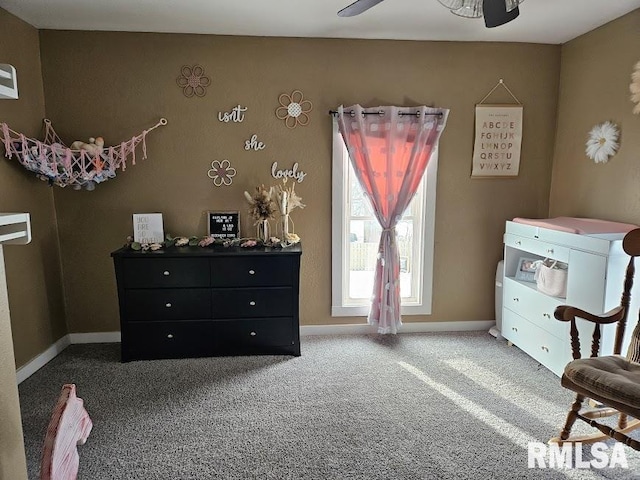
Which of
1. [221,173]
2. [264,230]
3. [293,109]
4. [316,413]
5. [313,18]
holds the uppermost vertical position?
[313,18]

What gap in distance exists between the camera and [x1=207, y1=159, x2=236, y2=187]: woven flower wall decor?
3426 mm

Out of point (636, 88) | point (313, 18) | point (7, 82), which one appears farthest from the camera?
point (313, 18)

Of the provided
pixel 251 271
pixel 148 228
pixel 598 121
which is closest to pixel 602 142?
pixel 598 121

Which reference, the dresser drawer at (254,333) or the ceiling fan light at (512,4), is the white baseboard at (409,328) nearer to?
the dresser drawer at (254,333)

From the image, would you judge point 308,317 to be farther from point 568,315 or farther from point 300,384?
point 568,315

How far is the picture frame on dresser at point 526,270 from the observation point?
3339 millimetres

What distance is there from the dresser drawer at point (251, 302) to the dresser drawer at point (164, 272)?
0.17 metres

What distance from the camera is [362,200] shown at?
364 centimetres

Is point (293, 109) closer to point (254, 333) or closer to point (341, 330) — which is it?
point (254, 333)

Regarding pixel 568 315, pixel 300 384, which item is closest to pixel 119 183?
pixel 300 384

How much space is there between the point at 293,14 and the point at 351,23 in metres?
0.43

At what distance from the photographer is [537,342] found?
10.1 ft

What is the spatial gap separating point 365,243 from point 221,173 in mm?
1331

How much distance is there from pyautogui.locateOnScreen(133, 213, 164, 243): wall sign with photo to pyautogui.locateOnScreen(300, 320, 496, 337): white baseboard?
1.39 metres
